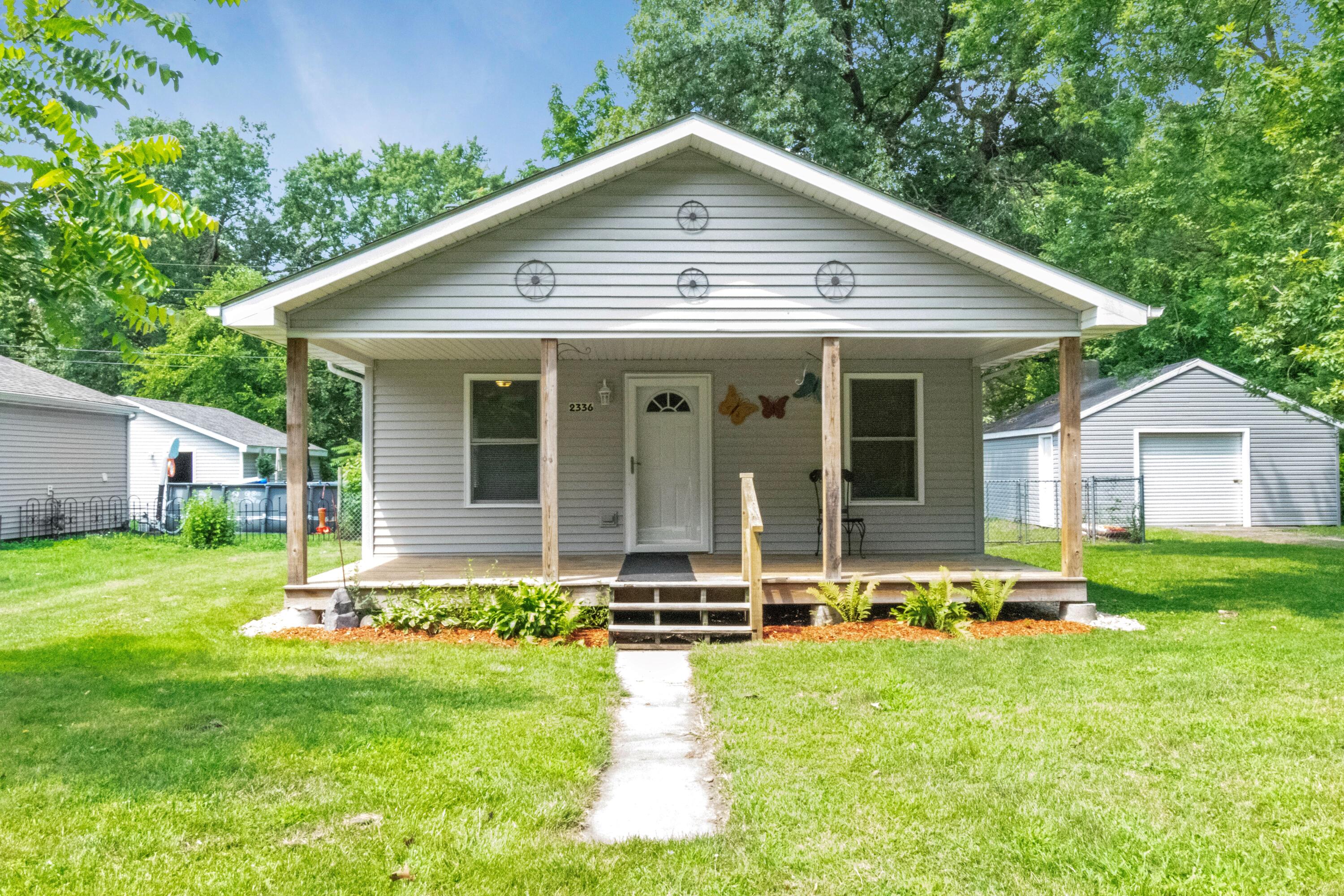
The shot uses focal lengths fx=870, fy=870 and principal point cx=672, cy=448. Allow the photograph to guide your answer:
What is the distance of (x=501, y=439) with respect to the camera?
10586 millimetres

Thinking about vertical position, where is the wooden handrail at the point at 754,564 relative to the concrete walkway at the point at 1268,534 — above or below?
above

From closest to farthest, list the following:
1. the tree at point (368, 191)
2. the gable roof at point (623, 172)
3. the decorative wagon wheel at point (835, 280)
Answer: the gable roof at point (623, 172)
the decorative wagon wheel at point (835, 280)
the tree at point (368, 191)

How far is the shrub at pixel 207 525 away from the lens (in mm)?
15812

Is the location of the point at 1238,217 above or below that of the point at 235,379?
above

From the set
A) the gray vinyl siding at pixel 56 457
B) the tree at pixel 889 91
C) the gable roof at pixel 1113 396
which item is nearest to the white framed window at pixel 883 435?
the gable roof at pixel 1113 396

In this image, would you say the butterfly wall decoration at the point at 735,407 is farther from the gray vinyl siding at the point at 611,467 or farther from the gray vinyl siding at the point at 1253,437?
the gray vinyl siding at the point at 1253,437

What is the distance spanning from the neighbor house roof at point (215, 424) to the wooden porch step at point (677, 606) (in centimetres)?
1780

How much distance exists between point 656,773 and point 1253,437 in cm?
2021

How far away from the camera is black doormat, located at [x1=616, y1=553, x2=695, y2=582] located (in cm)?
818

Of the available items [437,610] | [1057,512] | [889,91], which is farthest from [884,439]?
[889,91]

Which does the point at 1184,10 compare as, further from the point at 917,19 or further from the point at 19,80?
→ the point at 19,80

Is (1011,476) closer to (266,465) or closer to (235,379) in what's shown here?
(266,465)

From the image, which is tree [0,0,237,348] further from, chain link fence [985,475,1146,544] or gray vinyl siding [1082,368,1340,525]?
gray vinyl siding [1082,368,1340,525]

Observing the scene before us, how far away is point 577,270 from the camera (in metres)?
8.20
